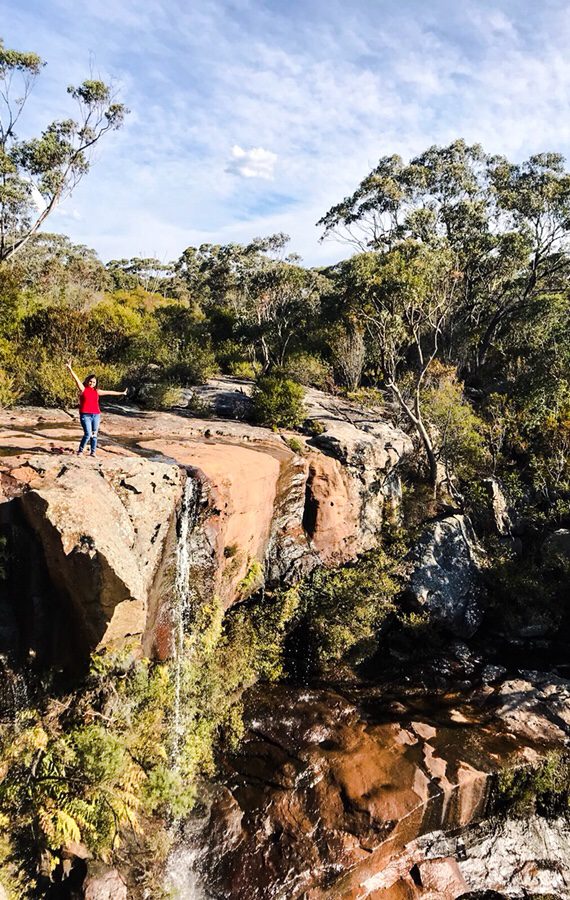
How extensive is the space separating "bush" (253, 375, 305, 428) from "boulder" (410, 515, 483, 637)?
5613mm

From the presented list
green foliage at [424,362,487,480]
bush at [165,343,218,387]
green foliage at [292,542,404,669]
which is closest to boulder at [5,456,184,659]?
green foliage at [292,542,404,669]

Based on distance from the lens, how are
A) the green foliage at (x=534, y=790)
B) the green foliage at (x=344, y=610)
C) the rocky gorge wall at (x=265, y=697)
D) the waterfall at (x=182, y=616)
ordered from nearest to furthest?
the rocky gorge wall at (x=265, y=697) → the waterfall at (x=182, y=616) → the green foliage at (x=534, y=790) → the green foliage at (x=344, y=610)

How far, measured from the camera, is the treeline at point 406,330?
16.0 m

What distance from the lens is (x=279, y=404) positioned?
1595cm

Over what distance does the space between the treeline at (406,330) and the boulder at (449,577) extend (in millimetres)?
2791

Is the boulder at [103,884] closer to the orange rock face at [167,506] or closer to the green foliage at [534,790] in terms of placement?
the orange rock face at [167,506]

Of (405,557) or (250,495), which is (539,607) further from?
(250,495)

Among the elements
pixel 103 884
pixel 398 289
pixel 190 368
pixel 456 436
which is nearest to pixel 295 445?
pixel 398 289

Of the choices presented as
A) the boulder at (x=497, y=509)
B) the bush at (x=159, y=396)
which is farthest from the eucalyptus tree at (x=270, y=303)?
the boulder at (x=497, y=509)

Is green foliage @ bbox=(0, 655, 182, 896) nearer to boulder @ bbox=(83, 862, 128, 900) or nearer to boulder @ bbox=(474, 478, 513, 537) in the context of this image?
boulder @ bbox=(83, 862, 128, 900)

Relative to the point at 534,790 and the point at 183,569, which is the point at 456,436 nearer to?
the point at 534,790

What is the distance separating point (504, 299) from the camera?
30.2 m

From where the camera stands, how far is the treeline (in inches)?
628

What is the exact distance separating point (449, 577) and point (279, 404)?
24.6 feet
